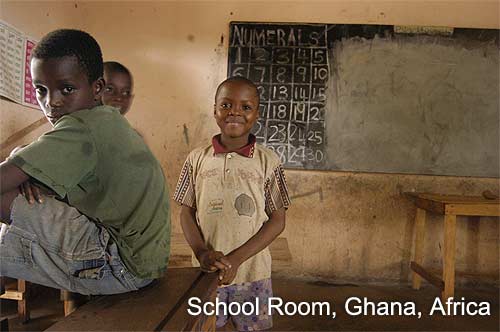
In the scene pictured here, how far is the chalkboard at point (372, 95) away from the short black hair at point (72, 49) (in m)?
2.28

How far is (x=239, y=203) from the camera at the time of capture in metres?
1.26

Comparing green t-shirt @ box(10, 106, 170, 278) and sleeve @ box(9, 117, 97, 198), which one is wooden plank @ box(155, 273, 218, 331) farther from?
sleeve @ box(9, 117, 97, 198)

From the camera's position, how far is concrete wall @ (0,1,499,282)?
309 centimetres

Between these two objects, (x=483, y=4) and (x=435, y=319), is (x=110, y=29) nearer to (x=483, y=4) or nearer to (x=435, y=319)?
(x=483, y=4)

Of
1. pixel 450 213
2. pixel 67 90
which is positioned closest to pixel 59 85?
pixel 67 90

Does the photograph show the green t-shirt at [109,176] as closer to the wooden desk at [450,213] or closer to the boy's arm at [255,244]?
the boy's arm at [255,244]

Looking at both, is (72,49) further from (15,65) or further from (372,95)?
(372,95)

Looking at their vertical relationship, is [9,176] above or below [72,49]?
below

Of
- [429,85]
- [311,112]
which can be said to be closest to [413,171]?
[429,85]

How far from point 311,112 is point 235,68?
679mm

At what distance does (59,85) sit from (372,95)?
8.79 feet

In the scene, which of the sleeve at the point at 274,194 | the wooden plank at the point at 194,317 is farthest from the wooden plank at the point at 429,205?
the wooden plank at the point at 194,317

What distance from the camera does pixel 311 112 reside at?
3.10 meters

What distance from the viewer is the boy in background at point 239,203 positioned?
125cm
